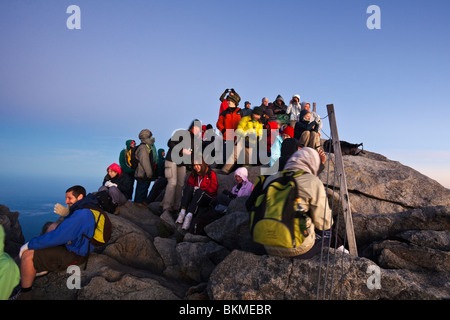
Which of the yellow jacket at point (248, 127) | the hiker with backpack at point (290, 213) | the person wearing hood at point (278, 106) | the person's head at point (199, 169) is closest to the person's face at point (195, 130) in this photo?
the person's head at point (199, 169)

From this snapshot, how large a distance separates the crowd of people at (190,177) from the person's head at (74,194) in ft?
0.06

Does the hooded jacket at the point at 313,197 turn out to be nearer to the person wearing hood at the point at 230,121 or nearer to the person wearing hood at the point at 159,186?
the person wearing hood at the point at 230,121

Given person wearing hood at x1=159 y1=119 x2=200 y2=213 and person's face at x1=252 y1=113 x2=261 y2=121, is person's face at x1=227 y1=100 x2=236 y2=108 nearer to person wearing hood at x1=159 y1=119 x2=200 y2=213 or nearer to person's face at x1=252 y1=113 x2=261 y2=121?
person's face at x1=252 y1=113 x2=261 y2=121

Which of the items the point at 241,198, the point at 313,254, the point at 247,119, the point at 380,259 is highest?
the point at 247,119

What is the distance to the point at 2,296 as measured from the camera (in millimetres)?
4211

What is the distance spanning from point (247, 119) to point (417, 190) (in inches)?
253

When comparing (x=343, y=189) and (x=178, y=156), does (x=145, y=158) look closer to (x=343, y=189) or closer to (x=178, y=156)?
(x=178, y=156)

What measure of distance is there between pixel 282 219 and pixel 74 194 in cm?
413

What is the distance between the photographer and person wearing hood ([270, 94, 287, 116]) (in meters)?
20.0

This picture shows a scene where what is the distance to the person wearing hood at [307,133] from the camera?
11.6 meters

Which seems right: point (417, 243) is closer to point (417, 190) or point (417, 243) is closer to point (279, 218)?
point (279, 218)

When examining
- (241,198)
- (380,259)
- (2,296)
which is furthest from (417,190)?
(2,296)
